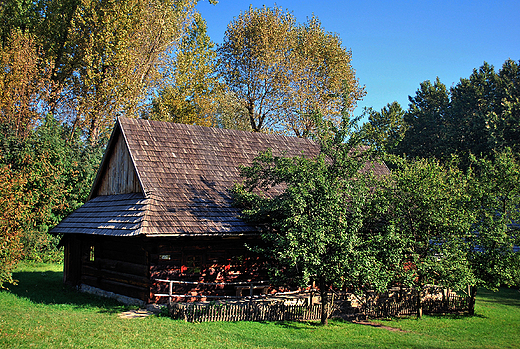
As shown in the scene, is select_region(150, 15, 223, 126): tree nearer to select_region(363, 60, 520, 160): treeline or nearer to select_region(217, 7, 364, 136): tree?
select_region(217, 7, 364, 136): tree

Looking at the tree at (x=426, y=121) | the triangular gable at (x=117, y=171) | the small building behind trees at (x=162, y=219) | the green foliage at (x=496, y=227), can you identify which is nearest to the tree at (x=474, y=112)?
the tree at (x=426, y=121)

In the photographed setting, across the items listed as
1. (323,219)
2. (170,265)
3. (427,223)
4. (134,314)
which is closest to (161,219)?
(170,265)

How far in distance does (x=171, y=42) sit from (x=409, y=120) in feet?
104

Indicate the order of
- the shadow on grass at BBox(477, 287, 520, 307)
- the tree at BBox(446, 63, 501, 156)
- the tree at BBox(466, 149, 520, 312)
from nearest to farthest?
the tree at BBox(466, 149, 520, 312)
the shadow on grass at BBox(477, 287, 520, 307)
the tree at BBox(446, 63, 501, 156)

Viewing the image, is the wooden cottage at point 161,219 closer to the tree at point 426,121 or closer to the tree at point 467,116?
the tree at point 467,116

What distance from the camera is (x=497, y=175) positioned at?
16.2 meters

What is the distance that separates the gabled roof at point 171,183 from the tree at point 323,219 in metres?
1.25

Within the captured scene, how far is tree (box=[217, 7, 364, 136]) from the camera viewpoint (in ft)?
113

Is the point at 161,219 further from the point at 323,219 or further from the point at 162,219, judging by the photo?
the point at 323,219

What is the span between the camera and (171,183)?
611 inches

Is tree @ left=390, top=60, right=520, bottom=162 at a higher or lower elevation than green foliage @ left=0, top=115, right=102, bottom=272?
higher

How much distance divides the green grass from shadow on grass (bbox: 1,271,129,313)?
0.10ft

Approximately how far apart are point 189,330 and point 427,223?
28.9 feet

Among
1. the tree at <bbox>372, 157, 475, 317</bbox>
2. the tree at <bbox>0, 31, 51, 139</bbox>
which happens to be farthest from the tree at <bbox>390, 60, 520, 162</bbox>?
the tree at <bbox>0, 31, 51, 139</bbox>
